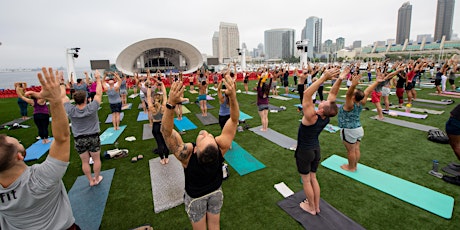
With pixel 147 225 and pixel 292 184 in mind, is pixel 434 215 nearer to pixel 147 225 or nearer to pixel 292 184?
pixel 292 184

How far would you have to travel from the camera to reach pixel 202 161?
2.08 meters

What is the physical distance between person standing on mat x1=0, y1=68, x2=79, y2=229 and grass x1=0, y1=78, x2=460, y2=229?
2039 mm

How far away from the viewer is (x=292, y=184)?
4574 millimetres

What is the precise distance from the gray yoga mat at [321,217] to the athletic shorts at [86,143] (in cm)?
394

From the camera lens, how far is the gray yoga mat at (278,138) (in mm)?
6588

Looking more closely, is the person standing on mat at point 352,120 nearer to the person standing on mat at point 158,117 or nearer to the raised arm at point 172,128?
the raised arm at point 172,128

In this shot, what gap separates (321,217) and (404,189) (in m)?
2.10

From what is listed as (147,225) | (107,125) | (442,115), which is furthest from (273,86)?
(147,225)

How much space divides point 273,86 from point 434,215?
1221 cm

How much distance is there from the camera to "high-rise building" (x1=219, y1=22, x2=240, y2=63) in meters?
128

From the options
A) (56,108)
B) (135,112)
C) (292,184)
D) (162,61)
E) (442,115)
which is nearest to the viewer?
(56,108)

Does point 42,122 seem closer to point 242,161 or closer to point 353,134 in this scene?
point 242,161

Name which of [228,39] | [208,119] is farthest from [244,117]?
[228,39]

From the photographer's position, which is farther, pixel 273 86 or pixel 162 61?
pixel 162 61
